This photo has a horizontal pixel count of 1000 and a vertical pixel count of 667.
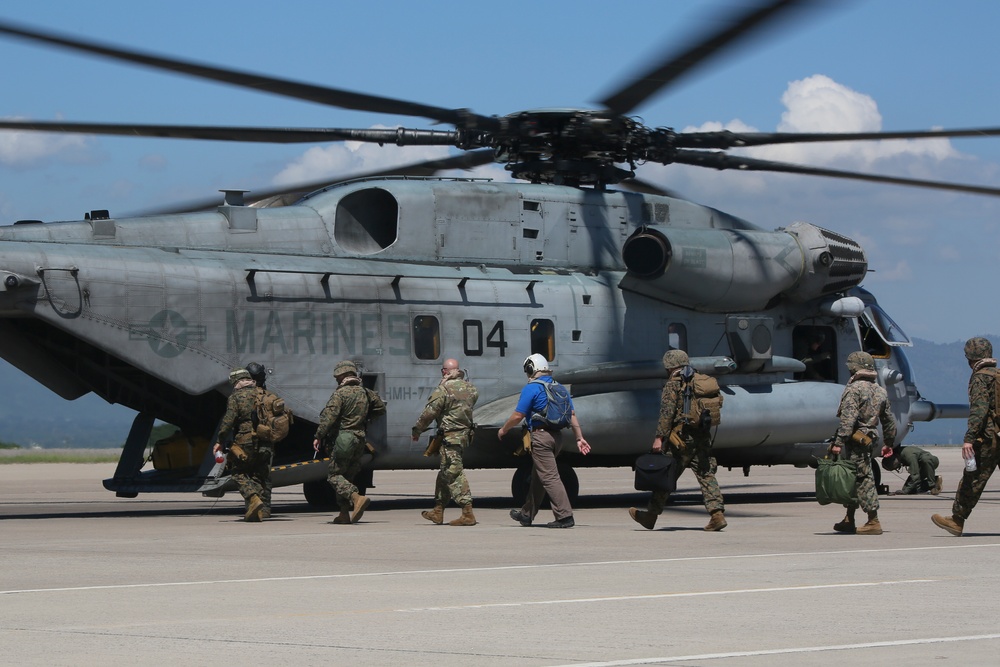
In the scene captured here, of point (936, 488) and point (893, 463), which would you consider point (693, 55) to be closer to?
point (893, 463)

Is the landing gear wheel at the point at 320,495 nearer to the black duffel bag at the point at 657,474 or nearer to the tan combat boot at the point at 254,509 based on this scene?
the tan combat boot at the point at 254,509

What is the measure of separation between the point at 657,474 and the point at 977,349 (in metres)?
3.06

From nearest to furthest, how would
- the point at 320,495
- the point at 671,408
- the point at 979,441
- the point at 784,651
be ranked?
the point at 784,651, the point at 979,441, the point at 671,408, the point at 320,495

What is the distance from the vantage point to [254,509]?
14719 mm

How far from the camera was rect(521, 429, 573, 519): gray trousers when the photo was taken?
45.4 feet

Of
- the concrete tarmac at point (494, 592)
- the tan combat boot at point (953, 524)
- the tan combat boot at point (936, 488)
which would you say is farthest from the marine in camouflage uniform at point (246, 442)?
the tan combat boot at point (936, 488)

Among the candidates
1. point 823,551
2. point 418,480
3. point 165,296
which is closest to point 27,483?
point 418,480

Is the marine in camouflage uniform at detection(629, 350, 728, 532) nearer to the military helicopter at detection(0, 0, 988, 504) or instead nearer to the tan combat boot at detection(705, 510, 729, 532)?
the tan combat boot at detection(705, 510, 729, 532)

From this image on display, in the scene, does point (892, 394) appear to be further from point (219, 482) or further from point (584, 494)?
point (219, 482)

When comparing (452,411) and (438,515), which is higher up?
(452,411)

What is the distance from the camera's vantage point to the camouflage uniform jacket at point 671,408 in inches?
527

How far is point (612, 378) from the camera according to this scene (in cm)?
1727

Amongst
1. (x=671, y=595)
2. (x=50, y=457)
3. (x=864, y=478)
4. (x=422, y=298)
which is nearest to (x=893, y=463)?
(x=422, y=298)

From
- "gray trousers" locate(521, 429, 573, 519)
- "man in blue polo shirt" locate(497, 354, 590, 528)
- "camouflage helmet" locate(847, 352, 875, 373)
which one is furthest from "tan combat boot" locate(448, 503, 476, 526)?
"camouflage helmet" locate(847, 352, 875, 373)
